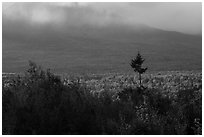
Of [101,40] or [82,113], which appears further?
[101,40]

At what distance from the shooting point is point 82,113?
945 cm

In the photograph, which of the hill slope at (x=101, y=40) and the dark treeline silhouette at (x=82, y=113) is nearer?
the dark treeline silhouette at (x=82, y=113)

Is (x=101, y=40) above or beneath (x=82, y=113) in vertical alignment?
above

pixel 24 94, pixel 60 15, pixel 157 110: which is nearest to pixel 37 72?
pixel 24 94

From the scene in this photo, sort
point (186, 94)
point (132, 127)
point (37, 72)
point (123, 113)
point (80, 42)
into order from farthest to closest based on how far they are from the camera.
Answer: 1. point (80, 42)
2. point (186, 94)
3. point (37, 72)
4. point (123, 113)
5. point (132, 127)

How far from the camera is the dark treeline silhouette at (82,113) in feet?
29.7

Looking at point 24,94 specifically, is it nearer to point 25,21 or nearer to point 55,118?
point 55,118

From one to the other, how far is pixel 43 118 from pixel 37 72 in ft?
7.24

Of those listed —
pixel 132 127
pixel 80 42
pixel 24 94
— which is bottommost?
pixel 132 127

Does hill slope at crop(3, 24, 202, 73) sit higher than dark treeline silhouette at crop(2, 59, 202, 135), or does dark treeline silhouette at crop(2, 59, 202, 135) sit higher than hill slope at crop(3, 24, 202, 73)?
hill slope at crop(3, 24, 202, 73)

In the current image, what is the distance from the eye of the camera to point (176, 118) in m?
9.52

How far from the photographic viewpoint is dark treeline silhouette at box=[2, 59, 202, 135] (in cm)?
906

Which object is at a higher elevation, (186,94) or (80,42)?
(80,42)

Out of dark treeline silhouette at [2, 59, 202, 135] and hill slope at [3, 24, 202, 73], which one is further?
hill slope at [3, 24, 202, 73]
